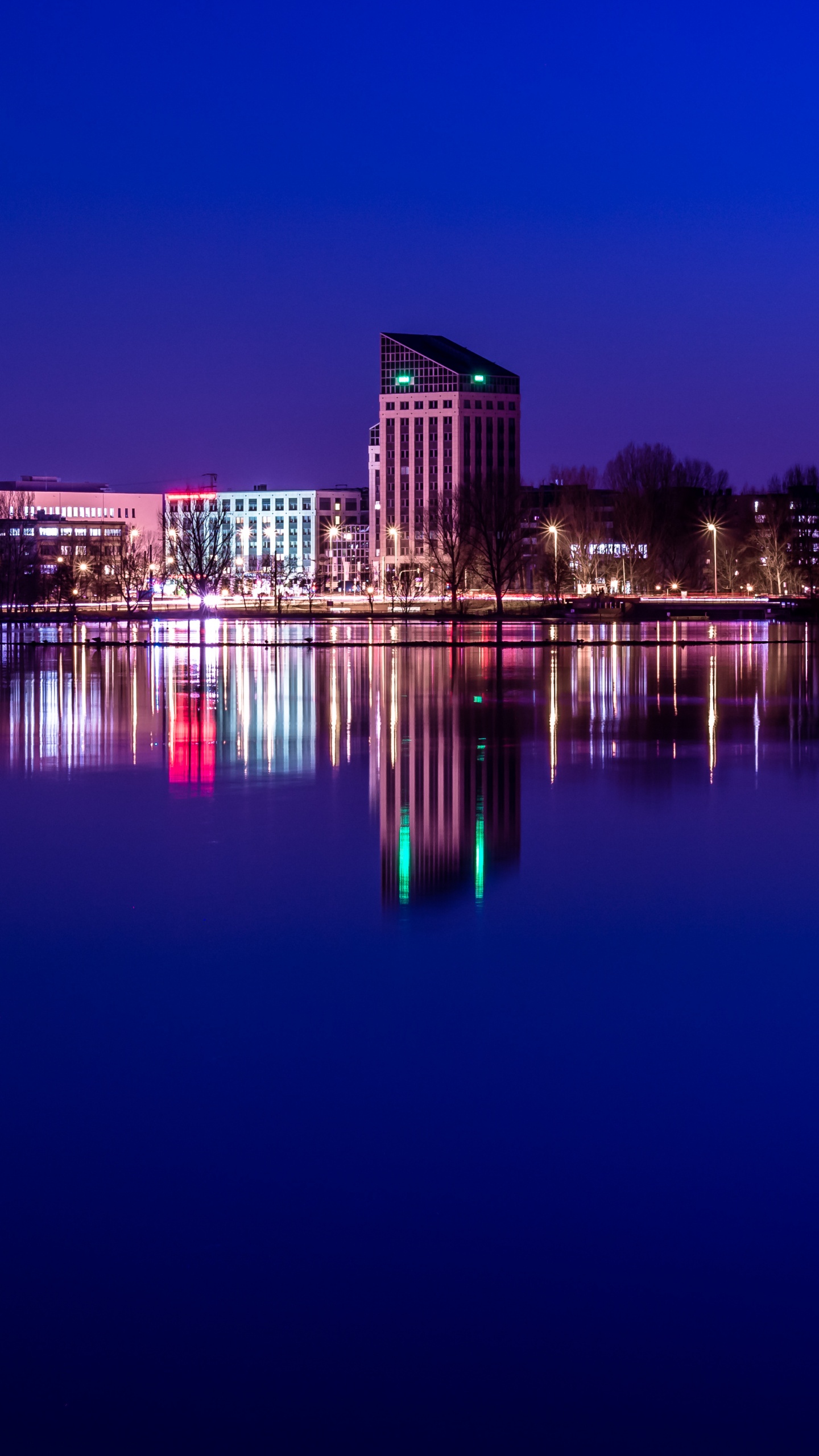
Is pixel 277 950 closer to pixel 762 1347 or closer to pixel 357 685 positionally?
pixel 762 1347

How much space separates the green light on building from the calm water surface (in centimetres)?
4

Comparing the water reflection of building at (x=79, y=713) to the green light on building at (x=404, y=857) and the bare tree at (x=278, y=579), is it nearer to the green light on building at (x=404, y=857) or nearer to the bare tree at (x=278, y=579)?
the green light on building at (x=404, y=857)

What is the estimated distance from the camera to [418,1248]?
495 cm

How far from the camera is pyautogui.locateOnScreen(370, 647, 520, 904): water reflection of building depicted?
11.5m

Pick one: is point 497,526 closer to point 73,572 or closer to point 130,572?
point 130,572

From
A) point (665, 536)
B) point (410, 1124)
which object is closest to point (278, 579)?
point (665, 536)

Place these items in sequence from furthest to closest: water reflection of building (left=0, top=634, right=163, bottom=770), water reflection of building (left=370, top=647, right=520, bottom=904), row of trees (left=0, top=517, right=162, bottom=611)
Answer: row of trees (left=0, top=517, right=162, bottom=611) < water reflection of building (left=0, top=634, right=163, bottom=770) < water reflection of building (left=370, top=647, right=520, bottom=904)

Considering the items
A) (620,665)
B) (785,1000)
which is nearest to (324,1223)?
(785,1000)

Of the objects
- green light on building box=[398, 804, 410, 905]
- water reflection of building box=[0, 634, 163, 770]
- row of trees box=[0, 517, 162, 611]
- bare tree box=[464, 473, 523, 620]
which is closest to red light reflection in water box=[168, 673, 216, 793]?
water reflection of building box=[0, 634, 163, 770]

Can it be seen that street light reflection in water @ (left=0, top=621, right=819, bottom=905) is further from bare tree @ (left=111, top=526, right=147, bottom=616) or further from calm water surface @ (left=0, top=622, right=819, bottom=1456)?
bare tree @ (left=111, top=526, right=147, bottom=616)

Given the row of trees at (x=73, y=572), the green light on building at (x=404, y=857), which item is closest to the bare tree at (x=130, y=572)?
the row of trees at (x=73, y=572)

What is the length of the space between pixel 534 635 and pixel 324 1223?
60161 millimetres

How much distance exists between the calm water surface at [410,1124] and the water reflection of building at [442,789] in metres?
0.08

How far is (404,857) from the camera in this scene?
1187 cm
